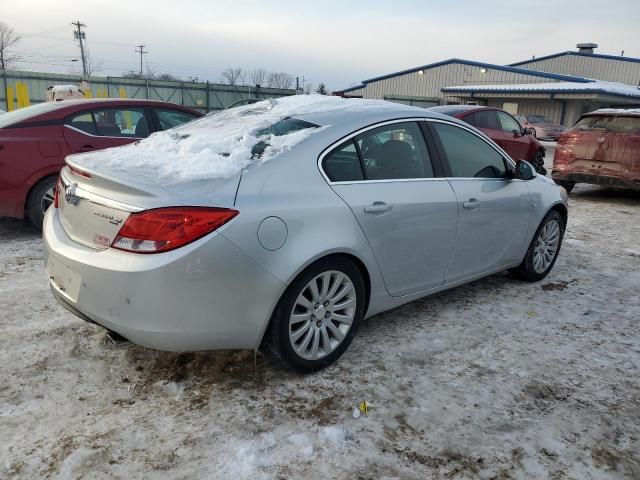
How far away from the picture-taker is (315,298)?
115 inches

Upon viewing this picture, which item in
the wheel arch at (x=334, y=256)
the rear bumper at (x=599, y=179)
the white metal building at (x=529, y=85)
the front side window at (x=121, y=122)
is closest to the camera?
the wheel arch at (x=334, y=256)

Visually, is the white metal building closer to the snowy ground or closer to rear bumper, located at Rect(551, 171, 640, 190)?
rear bumper, located at Rect(551, 171, 640, 190)

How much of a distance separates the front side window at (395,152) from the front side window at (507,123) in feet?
26.8

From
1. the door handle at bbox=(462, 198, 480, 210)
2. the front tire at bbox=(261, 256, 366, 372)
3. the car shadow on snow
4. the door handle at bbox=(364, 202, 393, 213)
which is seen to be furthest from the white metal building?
the front tire at bbox=(261, 256, 366, 372)

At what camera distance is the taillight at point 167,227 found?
2434mm

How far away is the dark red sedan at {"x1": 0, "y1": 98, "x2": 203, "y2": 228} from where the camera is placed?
5.30m

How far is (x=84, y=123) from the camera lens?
231 inches

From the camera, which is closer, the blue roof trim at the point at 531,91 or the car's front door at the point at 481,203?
the car's front door at the point at 481,203

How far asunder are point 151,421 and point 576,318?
3.20 metres

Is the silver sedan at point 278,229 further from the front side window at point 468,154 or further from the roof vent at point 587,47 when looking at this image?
the roof vent at point 587,47

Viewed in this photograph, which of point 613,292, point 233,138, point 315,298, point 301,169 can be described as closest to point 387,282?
point 315,298

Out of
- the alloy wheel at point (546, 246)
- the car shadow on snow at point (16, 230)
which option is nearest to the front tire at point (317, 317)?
the alloy wheel at point (546, 246)

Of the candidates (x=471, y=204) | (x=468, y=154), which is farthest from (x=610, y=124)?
(x=471, y=204)

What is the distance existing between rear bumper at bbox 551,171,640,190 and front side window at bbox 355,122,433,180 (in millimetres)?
6702
